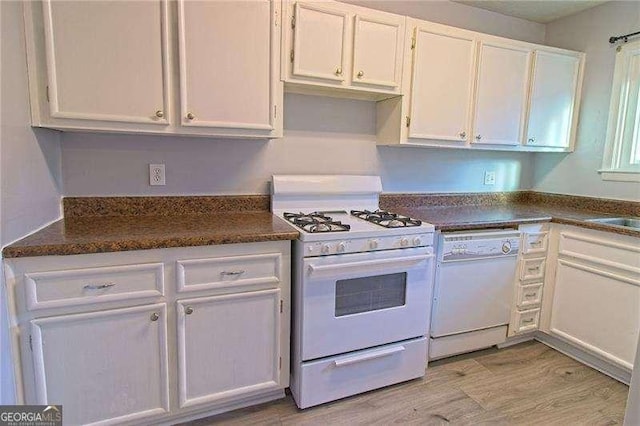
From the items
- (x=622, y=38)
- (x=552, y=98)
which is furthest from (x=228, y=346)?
(x=622, y=38)

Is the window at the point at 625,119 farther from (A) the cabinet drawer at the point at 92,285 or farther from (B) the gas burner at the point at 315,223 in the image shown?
(A) the cabinet drawer at the point at 92,285

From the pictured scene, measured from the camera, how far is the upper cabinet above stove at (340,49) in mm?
1853

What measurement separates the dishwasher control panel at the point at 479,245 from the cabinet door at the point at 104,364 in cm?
153

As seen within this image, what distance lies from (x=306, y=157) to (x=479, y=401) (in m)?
1.71

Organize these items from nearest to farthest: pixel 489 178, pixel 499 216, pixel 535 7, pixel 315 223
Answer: pixel 315 223 < pixel 499 216 < pixel 535 7 < pixel 489 178

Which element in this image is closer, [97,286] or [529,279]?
[97,286]

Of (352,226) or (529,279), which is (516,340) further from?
(352,226)

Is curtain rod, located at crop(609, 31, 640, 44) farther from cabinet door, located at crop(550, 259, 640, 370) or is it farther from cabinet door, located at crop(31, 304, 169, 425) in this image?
cabinet door, located at crop(31, 304, 169, 425)

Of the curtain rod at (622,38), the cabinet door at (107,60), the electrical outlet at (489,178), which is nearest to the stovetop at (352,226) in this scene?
the cabinet door at (107,60)

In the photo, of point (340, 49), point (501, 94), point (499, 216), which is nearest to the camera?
point (340, 49)

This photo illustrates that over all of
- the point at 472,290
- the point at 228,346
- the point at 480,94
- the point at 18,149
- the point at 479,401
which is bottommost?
the point at 479,401

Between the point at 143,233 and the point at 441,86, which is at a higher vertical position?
the point at 441,86

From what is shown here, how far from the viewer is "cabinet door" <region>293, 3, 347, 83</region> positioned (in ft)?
6.08

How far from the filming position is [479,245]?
2119mm
